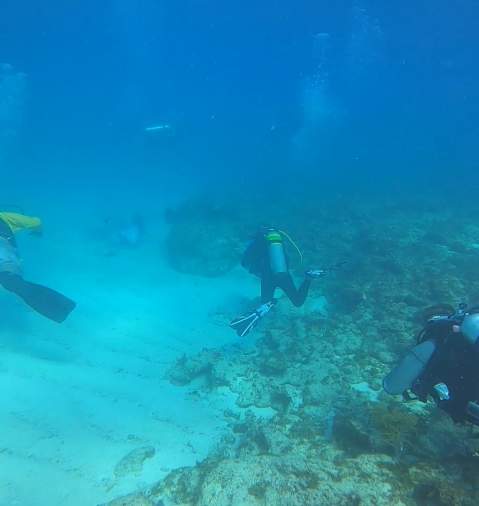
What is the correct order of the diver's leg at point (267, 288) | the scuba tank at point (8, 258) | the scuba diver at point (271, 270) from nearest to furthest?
the scuba tank at point (8, 258), the scuba diver at point (271, 270), the diver's leg at point (267, 288)

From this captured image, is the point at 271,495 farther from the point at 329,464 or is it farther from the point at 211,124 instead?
the point at 211,124

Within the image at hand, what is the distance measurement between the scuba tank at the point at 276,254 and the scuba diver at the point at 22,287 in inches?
176

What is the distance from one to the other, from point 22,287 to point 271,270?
5.29 metres

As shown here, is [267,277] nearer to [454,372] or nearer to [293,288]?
[293,288]

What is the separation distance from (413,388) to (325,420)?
2.02 metres

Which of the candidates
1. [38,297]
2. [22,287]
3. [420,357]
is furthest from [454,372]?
[22,287]

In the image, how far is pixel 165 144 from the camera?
67.1 meters

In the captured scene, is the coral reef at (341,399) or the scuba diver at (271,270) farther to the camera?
the scuba diver at (271,270)

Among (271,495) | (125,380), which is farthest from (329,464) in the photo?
(125,380)

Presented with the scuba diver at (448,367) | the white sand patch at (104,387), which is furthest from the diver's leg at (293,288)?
the scuba diver at (448,367)

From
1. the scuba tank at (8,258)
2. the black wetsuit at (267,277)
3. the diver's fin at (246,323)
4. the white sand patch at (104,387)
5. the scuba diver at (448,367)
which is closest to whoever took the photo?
the scuba diver at (448,367)

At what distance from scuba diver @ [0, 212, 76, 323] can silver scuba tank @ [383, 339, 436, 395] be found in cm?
647

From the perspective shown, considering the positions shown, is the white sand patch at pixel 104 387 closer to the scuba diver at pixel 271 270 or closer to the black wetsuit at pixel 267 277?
the scuba diver at pixel 271 270

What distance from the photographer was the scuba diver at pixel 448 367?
3.47 meters
